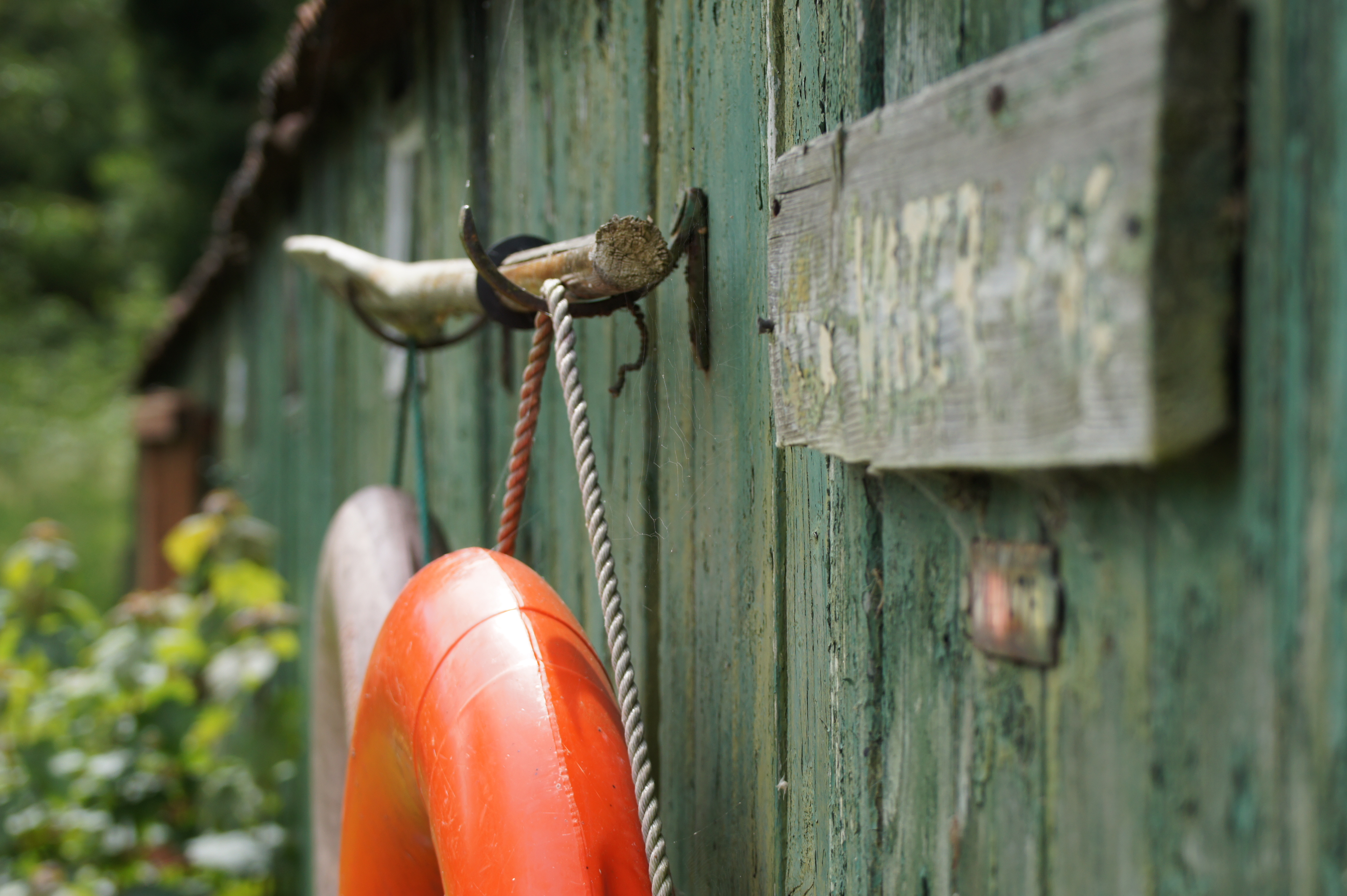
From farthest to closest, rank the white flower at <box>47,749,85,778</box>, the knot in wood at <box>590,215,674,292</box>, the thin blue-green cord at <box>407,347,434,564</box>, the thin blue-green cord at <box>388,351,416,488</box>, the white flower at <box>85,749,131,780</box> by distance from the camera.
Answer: the white flower at <box>85,749,131,780</box> → the white flower at <box>47,749,85,778</box> → the thin blue-green cord at <box>388,351,416,488</box> → the thin blue-green cord at <box>407,347,434,564</box> → the knot in wood at <box>590,215,674,292</box>

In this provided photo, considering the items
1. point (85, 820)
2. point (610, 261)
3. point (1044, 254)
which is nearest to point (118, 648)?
point (85, 820)

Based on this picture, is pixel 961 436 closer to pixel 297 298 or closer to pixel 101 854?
pixel 101 854

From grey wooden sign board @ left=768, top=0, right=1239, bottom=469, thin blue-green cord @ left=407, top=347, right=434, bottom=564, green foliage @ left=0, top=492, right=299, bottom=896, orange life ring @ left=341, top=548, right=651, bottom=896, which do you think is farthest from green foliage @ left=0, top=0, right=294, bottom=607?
grey wooden sign board @ left=768, top=0, right=1239, bottom=469

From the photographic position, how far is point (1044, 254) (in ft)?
1.98

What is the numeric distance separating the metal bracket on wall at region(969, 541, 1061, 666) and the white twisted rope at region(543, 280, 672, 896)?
36cm

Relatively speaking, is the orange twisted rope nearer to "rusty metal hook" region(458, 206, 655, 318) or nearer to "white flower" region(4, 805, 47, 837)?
"rusty metal hook" region(458, 206, 655, 318)

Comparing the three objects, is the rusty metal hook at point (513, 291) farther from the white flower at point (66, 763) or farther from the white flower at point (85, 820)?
the white flower at point (85, 820)

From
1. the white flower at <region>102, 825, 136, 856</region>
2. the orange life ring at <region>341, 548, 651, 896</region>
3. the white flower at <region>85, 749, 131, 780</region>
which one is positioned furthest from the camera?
the white flower at <region>102, 825, 136, 856</region>

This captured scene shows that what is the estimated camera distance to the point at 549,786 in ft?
3.00

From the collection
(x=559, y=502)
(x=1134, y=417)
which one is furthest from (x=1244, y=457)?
(x=559, y=502)

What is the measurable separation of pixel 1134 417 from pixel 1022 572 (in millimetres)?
196

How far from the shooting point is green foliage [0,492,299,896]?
3.02m

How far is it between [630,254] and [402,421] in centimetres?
90

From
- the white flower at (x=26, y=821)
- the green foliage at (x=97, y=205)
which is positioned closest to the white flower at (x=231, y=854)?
the white flower at (x=26, y=821)
